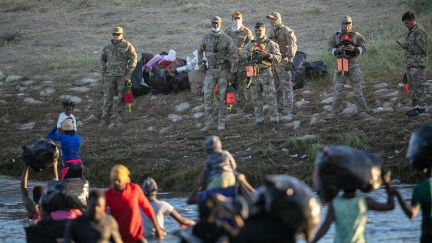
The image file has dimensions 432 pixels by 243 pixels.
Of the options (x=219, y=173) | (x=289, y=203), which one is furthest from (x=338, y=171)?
(x=219, y=173)

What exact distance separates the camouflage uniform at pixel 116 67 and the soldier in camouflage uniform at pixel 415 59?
5.34m

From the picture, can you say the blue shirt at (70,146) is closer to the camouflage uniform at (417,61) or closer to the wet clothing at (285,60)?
the wet clothing at (285,60)

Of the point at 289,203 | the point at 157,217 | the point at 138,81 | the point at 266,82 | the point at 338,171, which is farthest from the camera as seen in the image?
the point at 138,81

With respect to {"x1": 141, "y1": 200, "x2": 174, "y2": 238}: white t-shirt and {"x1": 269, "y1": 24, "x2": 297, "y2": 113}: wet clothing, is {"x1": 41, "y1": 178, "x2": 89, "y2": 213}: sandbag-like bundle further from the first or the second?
{"x1": 269, "y1": 24, "x2": 297, "y2": 113}: wet clothing

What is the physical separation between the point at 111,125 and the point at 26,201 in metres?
9.14

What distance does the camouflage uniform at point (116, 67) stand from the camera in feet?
65.1

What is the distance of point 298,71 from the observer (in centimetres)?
2048

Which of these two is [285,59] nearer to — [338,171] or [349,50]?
[349,50]

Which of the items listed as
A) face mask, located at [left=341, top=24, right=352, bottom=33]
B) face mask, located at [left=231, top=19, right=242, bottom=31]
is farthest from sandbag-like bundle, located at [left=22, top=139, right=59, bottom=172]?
face mask, located at [left=231, top=19, right=242, bottom=31]

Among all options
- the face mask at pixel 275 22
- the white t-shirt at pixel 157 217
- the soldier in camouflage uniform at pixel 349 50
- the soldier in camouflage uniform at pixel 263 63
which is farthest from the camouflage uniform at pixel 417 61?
the white t-shirt at pixel 157 217

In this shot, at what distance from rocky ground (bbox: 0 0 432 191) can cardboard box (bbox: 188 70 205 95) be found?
160mm

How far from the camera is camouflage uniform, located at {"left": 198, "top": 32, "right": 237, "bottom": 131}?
59.9 feet

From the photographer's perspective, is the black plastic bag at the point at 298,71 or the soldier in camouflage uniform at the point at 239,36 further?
the black plastic bag at the point at 298,71

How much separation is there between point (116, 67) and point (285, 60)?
343 cm
